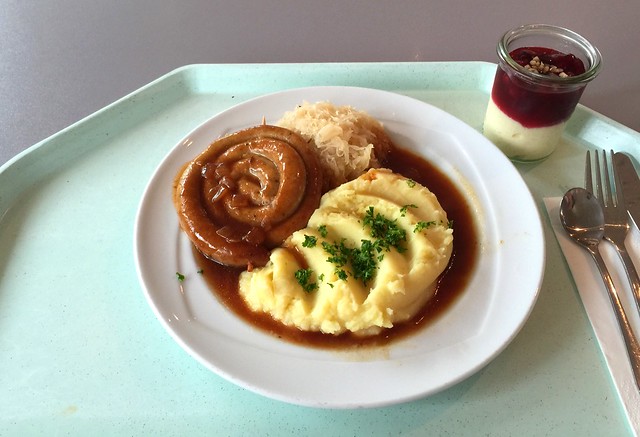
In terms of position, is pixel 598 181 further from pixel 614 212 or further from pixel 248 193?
pixel 248 193

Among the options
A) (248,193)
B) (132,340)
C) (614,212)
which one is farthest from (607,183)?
(132,340)

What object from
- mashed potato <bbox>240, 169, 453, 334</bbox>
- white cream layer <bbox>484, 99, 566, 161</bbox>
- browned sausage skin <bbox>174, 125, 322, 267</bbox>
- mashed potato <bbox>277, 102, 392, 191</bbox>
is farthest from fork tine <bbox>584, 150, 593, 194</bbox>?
browned sausage skin <bbox>174, 125, 322, 267</bbox>

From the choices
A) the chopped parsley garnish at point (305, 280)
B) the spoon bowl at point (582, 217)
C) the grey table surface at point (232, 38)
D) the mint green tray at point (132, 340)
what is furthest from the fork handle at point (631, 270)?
the grey table surface at point (232, 38)

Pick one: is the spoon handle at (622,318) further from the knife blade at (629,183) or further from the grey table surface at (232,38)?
the grey table surface at (232,38)

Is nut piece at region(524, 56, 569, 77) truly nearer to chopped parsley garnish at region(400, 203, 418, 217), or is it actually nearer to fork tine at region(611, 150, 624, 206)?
fork tine at region(611, 150, 624, 206)

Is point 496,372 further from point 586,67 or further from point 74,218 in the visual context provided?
point 74,218

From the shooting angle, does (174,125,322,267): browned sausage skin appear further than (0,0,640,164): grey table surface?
No

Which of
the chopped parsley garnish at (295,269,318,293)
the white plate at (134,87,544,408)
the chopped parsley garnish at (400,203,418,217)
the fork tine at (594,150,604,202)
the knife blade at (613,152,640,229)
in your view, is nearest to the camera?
the white plate at (134,87,544,408)
